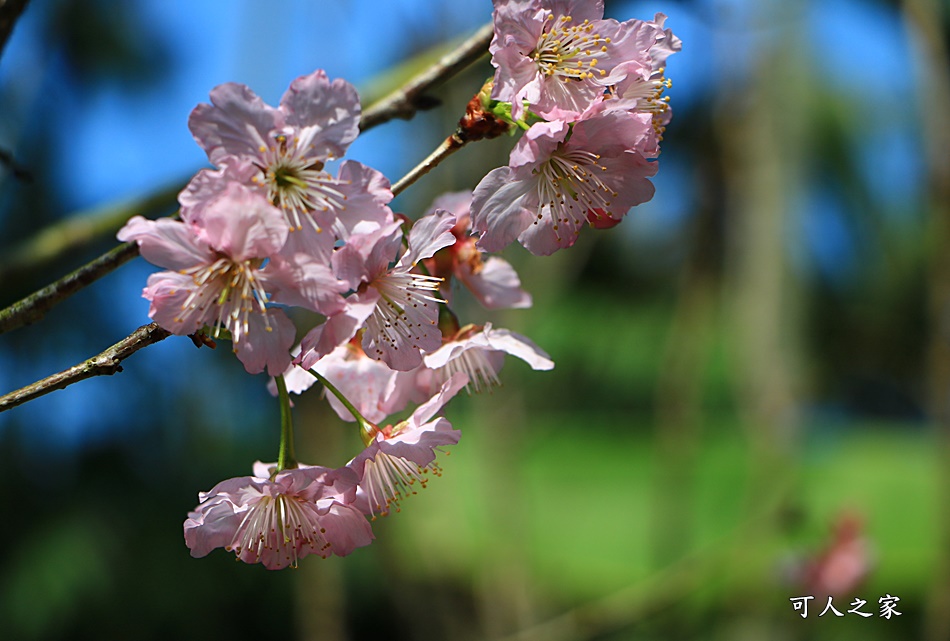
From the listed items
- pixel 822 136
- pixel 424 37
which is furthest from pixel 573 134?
pixel 822 136

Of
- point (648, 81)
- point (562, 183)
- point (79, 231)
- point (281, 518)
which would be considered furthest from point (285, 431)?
point (79, 231)

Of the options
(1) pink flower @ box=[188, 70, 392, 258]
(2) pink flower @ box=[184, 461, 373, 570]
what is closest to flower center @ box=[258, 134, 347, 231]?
(1) pink flower @ box=[188, 70, 392, 258]

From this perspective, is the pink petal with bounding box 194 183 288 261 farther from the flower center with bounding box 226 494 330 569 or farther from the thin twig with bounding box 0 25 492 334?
the flower center with bounding box 226 494 330 569

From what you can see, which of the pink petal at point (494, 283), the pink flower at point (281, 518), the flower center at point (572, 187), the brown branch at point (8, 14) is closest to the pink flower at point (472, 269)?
the pink petal at point (494, 283)

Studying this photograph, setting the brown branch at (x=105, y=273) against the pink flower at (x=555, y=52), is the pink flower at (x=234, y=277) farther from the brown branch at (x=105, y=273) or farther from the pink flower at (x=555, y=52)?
the pink flower at (x=555, y=52)

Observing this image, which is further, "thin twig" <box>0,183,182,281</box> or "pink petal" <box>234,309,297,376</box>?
"thin twig" <box>0,183,182,281</box>

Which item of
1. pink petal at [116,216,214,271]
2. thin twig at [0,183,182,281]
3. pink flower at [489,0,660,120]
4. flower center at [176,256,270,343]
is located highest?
thin twig at [0,183,182,281]
